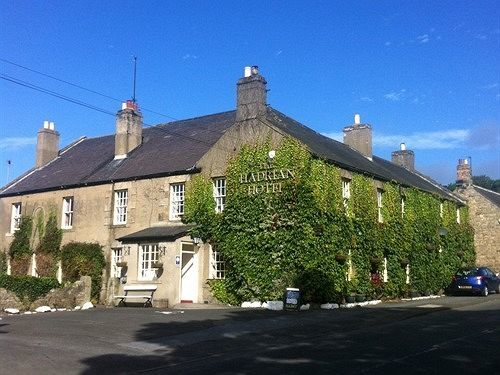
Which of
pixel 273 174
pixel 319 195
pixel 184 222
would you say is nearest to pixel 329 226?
pixel 319 195

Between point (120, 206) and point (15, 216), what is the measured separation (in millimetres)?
8428

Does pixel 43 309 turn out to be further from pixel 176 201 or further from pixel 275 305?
pixel 275 305

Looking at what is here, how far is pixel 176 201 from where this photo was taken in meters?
25.5

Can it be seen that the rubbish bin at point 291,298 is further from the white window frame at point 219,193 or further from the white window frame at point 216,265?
the white window frame at point 219,193

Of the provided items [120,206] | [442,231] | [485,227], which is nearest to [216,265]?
[120,206]

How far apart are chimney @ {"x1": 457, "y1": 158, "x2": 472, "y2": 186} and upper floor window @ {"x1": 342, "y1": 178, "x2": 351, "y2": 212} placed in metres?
16.7

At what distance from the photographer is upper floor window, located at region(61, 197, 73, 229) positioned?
29.5 m

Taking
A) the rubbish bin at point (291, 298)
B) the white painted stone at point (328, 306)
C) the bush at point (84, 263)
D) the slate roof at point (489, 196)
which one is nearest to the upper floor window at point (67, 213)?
the bush at point (84, 263)

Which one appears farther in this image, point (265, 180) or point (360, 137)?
point (360, 137)

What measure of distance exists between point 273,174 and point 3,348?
498 inches

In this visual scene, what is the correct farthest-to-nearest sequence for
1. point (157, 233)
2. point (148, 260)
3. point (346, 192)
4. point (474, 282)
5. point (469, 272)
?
1. point (469, 272)
2. point (474, 282)
3. point (346, 192)
4. point (148, 260)
5. point (157, 233)

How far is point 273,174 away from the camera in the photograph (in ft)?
73.9

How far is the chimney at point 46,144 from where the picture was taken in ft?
114

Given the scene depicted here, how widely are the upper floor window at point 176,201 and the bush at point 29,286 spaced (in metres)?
6.02
